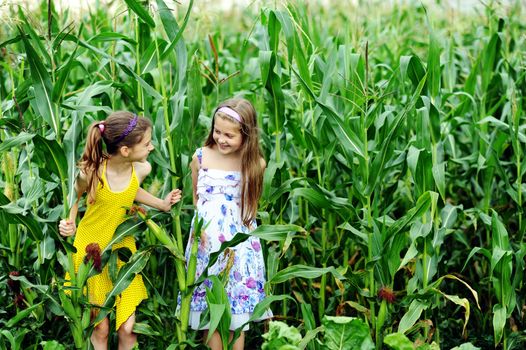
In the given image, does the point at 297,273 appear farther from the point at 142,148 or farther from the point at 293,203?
the point at 142,148

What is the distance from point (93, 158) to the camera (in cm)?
391

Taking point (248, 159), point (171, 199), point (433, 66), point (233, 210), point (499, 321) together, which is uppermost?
point (433, 66)

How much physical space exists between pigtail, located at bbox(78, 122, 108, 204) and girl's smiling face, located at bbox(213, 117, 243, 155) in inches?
22.9

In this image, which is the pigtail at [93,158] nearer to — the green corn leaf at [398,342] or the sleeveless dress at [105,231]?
the sleeveless dress at [105,231]

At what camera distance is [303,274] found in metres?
4.14

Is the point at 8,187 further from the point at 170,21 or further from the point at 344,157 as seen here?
the point at 344,157

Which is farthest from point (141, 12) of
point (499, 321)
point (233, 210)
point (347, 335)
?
point (499, 321)

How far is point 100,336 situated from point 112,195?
78 cm

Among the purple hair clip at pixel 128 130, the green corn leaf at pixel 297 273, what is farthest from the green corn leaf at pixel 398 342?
the purple hair clip at pixel 128 130

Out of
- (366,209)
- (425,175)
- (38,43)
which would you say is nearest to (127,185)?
(38,43)

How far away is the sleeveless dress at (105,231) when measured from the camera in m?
4.04

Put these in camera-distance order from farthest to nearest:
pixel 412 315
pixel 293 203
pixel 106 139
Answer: pixel 293 203 → pixel 412 315 → pixel 106 139

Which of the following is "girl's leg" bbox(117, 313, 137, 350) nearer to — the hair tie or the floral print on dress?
the floral print on dress

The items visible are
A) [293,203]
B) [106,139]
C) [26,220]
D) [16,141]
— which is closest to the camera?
[16,141]
